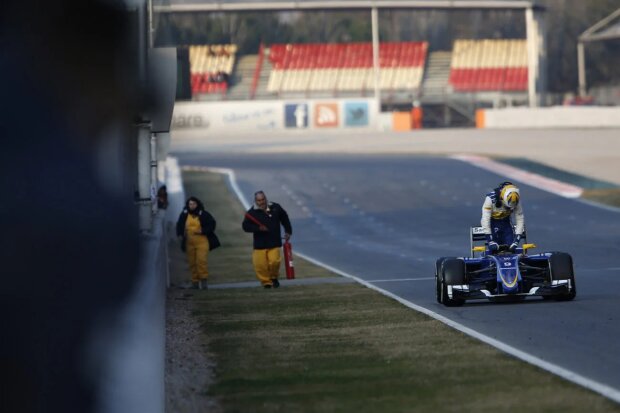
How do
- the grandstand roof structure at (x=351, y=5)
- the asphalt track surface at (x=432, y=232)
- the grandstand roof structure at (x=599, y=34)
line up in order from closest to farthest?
the asphalt track surface at (x=432, y=232) → the grandstand roof structure at (x=351, y=5) → the grandstand roof structure at (x=599, y=34)

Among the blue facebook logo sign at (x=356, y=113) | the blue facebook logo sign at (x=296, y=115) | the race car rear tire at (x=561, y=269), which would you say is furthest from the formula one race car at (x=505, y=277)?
the blue facebook logo sign at (x=296, y=115)

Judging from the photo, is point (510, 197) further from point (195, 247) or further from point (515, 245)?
point (195, 247)

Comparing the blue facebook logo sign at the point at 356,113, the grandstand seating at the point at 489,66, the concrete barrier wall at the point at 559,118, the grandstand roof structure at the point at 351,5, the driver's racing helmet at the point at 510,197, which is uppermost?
the grandstand roof structure at the point at 351,5

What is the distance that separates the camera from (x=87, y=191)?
5.64m

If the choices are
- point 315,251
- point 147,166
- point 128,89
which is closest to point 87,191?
point 128,89

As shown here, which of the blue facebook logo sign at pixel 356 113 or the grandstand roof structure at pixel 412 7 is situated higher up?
the grandstand roof structure at pixel 412 7

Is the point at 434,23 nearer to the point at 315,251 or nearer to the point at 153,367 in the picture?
the point at 315,251

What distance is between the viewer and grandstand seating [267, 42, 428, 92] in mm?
93812

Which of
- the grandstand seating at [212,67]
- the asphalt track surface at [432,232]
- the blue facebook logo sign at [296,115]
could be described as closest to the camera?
the asphalt track surface at [432,232]

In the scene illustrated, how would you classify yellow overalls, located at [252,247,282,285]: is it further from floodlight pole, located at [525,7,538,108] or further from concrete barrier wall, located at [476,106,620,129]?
floodlight pole, located at [525,7,538,108]

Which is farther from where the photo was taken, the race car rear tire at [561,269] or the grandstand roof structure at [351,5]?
the grandstand roof structure at [351,5]

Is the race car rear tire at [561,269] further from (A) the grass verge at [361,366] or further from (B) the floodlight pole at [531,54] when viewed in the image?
(B) the floodlight pole at [531,54]

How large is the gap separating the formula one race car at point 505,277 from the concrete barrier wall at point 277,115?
67.1 m

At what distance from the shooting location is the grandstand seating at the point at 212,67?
89875 millimetres
